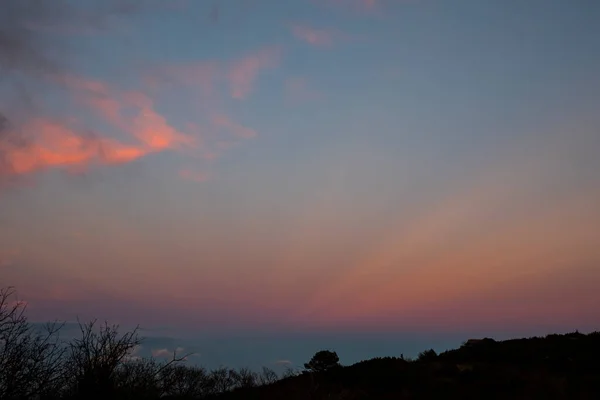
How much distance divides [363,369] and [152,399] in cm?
1412

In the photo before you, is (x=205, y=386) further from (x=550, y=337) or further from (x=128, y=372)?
(x=128, y=372)

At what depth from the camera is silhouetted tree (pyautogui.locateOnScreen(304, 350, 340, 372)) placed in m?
29.2

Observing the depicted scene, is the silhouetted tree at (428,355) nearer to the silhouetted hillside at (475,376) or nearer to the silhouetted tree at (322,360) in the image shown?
the silhouetted hillside at (475,376)

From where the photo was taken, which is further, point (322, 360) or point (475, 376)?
point (322, 360)

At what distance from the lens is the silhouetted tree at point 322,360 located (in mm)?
29172

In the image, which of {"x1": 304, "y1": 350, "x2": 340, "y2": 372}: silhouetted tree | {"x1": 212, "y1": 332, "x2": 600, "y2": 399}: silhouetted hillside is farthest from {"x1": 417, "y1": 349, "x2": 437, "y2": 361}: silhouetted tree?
{"x1": 304, "y1": 350, "x2": 340, "y2": 372}: silhouetted tree

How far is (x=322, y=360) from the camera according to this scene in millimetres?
29516

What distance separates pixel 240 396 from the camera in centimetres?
2647

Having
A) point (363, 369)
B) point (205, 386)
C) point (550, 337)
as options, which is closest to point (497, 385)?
point (363, 369)

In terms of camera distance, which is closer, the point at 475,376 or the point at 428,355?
the point at 475,376

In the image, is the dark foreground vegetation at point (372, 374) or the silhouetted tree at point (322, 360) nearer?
the dark foreground vegetation at point (372, 374)

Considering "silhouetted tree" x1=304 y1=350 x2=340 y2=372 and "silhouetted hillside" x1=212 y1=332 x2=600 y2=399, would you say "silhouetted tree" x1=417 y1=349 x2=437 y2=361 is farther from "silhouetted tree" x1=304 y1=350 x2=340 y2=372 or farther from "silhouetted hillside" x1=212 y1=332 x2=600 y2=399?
"silhouetted tree" x1=304 y1=350 x2=340 y2=372

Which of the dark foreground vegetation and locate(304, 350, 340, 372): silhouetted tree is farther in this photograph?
locate(304, 350, 340, 372): silhouetted tree

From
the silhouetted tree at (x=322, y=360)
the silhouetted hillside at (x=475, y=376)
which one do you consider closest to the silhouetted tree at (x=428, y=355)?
the silhouetted hillside at (x=475, y=376)
